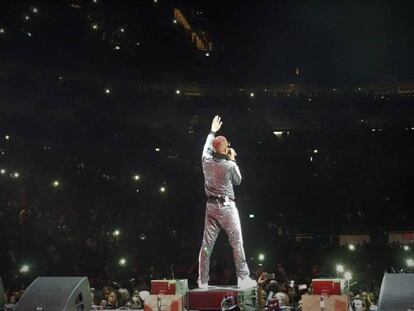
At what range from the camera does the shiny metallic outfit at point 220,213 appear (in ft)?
24.6

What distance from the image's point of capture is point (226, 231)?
24.8 feet

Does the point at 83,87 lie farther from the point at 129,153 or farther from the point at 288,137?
the point at 288,137

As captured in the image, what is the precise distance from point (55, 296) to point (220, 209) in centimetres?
240

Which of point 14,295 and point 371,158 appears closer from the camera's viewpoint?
point 14,295

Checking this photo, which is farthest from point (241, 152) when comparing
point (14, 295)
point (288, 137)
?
point (14, 295)

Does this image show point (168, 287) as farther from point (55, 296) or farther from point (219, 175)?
point (219, 175)

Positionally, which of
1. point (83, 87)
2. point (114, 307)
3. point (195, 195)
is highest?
point (83, 87)

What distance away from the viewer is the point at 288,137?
22.8m

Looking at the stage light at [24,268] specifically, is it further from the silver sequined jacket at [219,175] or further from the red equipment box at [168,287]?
the red equipment box at [168,287]

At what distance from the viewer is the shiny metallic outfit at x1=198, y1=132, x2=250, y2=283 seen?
24.6ft

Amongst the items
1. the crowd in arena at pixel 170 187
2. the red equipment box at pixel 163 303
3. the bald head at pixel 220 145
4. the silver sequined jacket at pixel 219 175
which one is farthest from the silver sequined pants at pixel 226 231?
the crowd in arena at pixel 170 187

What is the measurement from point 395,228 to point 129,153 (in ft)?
32.7

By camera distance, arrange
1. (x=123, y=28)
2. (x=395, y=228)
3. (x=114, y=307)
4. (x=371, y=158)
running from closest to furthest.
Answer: (x=114, y=307)
(x=395, y=228)
(x=371, y=158)
(x=123, y=28)

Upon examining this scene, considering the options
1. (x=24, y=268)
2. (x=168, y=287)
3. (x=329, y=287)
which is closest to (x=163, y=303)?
(x=168, y=287)
